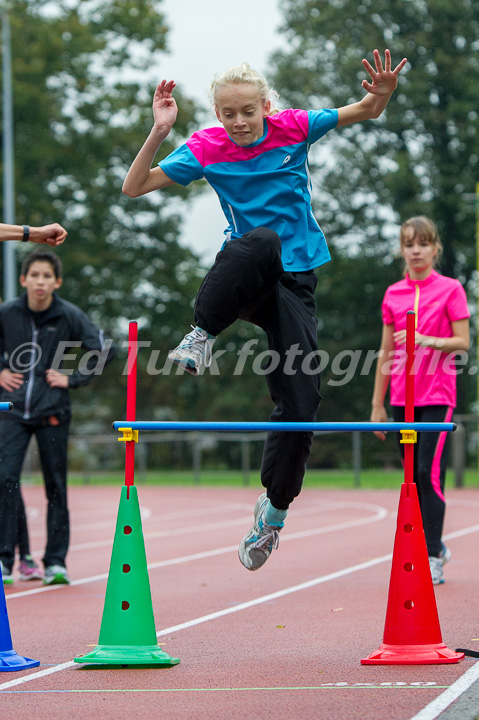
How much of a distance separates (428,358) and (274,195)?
98.8 inches

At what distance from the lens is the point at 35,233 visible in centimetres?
570

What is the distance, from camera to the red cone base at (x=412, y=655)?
466cm

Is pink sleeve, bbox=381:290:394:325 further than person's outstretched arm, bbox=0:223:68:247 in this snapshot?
Yes

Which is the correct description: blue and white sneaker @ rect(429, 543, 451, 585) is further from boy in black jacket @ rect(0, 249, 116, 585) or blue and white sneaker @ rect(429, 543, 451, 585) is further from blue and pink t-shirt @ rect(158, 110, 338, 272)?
blue and pink t-shirt @ rect(158, 110, 338, 272)

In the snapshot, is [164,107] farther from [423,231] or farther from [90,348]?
[90,348]

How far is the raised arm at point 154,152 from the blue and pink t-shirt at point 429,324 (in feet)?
8.59

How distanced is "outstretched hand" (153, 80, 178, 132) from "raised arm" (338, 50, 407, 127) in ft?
2.58

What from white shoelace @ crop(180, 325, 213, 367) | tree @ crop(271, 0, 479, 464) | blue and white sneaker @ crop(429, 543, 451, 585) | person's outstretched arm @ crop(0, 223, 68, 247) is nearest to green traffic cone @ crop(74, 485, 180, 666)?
white shoelace @ crop(180, 325, 213, 367)

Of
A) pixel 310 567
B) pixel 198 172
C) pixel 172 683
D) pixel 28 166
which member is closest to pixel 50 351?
pixel 310 567

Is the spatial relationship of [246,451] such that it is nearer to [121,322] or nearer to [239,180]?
[121,322]

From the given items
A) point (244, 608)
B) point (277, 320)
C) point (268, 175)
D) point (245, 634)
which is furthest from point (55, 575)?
point (268, 175)

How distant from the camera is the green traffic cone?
189 inches

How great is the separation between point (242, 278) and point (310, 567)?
4980 millimetres

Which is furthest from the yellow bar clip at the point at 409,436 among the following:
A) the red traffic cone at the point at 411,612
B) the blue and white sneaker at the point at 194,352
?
the blue and white sneaker at the point at 194,352
